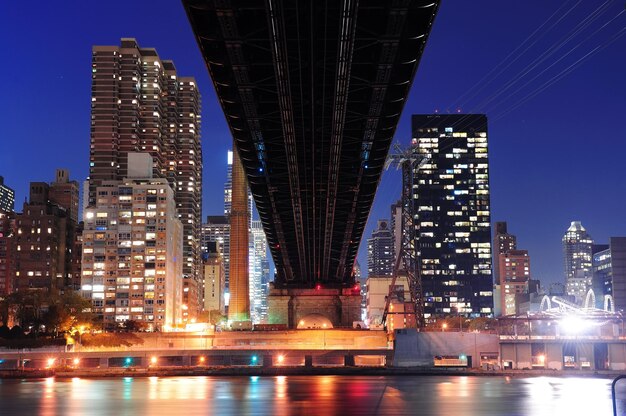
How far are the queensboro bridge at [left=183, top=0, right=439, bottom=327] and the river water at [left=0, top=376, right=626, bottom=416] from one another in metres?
20.4

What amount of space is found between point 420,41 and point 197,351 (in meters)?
62.0

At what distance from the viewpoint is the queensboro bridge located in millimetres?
43266

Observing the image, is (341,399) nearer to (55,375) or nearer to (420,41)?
(420,41)

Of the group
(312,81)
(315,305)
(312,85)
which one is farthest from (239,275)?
(312,81)

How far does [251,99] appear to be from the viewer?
182ft

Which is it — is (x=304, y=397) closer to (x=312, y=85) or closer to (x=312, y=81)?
(x=312, y=85)

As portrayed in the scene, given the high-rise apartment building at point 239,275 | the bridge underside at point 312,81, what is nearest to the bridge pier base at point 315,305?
the high-rise apartment building at point 239,275

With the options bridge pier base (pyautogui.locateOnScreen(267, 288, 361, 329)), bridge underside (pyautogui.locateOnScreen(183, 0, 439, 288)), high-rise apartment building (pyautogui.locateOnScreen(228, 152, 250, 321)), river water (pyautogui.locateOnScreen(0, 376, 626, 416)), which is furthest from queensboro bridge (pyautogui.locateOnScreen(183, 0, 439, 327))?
high-rise apartment building (pyautogui.locateOnScreen(228, 152, 250, 321))

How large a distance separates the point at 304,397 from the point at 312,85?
70.0ft

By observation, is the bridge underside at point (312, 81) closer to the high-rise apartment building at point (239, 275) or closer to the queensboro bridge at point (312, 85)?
the queensboro bridge at point (312, 85)

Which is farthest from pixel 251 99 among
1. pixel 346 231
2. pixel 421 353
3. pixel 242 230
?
pixel 242 230

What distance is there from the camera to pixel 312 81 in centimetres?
5194

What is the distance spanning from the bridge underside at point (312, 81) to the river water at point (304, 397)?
20.4 meters

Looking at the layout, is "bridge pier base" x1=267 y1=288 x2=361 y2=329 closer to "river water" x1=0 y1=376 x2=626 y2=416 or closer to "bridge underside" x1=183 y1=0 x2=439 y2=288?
"bridge underside" x1=183 y1=0 x2=439 y2=288
